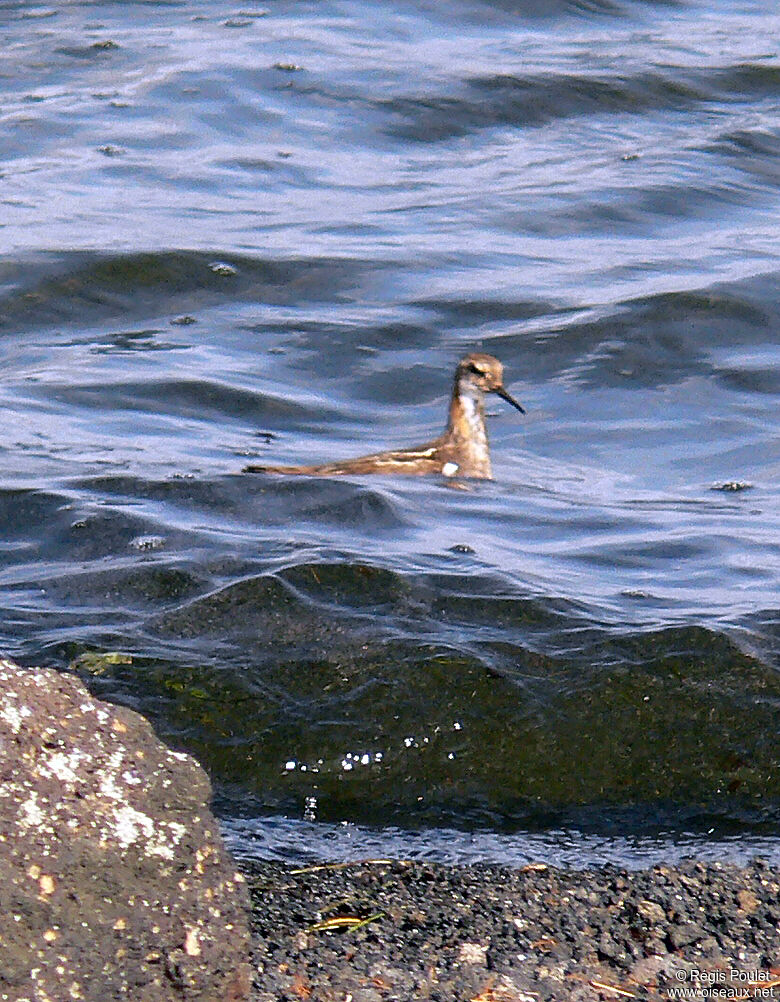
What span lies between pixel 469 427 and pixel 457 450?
48 centimetres

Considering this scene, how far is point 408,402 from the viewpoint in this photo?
1000cm

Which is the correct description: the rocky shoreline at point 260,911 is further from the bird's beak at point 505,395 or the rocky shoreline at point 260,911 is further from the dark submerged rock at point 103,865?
the bird's beak at point 505,395

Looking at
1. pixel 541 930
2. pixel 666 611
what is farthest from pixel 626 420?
pixel 541 930

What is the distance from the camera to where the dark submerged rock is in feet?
10.6

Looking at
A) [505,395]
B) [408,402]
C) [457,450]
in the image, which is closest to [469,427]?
[505,395]

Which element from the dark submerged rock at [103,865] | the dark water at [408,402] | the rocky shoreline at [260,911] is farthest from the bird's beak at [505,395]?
the dark submerged rock at [103,865]

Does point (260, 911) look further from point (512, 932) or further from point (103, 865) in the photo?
point (103, 865)

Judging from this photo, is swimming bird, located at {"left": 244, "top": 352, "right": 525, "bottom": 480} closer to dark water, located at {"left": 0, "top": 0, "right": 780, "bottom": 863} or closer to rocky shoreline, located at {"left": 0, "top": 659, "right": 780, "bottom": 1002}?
dark water, located at {"left": 0, "top": 0, "right": 780, "bottom": 863}

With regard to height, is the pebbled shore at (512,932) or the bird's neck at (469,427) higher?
the pebbled shore at (512,932)

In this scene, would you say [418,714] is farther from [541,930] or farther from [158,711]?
[541,930]

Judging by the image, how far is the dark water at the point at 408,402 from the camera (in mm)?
4941

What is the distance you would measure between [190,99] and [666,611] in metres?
9.72

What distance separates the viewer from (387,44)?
15516 millimetres

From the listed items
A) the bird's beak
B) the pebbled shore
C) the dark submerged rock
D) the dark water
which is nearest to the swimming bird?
the bird's beak
